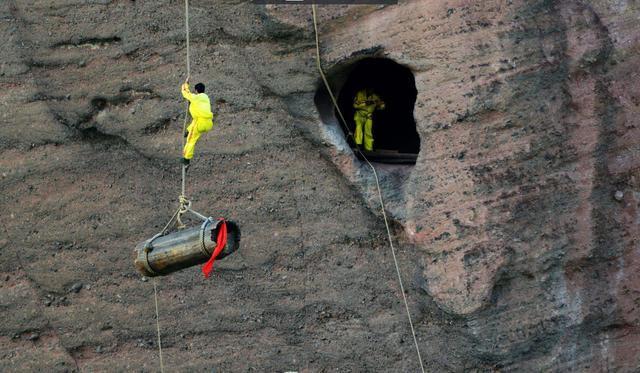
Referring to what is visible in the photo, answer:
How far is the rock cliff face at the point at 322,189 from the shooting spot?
4781 mm

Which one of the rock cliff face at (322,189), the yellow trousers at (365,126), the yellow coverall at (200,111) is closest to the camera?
the yellow coverall at (200,111)

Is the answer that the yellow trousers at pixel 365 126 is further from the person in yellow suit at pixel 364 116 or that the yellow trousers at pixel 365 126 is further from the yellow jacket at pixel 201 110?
the yellow jacket at pixel 201 110

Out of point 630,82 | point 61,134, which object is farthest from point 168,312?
point 630,82

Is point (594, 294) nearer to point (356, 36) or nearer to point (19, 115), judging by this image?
point (356, 36)

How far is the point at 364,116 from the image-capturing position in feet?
17.7

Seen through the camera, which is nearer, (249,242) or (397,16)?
(397,16)

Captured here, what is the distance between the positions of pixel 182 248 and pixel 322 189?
1.01m

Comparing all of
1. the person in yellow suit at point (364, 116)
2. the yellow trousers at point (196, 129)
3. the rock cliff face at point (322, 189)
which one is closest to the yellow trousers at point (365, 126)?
the person in yellow suit at point (364, 116)

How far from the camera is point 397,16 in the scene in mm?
4836

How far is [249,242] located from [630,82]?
198 cm

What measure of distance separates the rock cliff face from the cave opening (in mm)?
231

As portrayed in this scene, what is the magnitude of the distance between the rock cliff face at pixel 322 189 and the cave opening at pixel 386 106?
23 centimetres

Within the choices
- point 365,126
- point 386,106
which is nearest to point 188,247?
point 365,126

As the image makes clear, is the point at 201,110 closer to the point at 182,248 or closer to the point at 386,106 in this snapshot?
the point at 182,248
